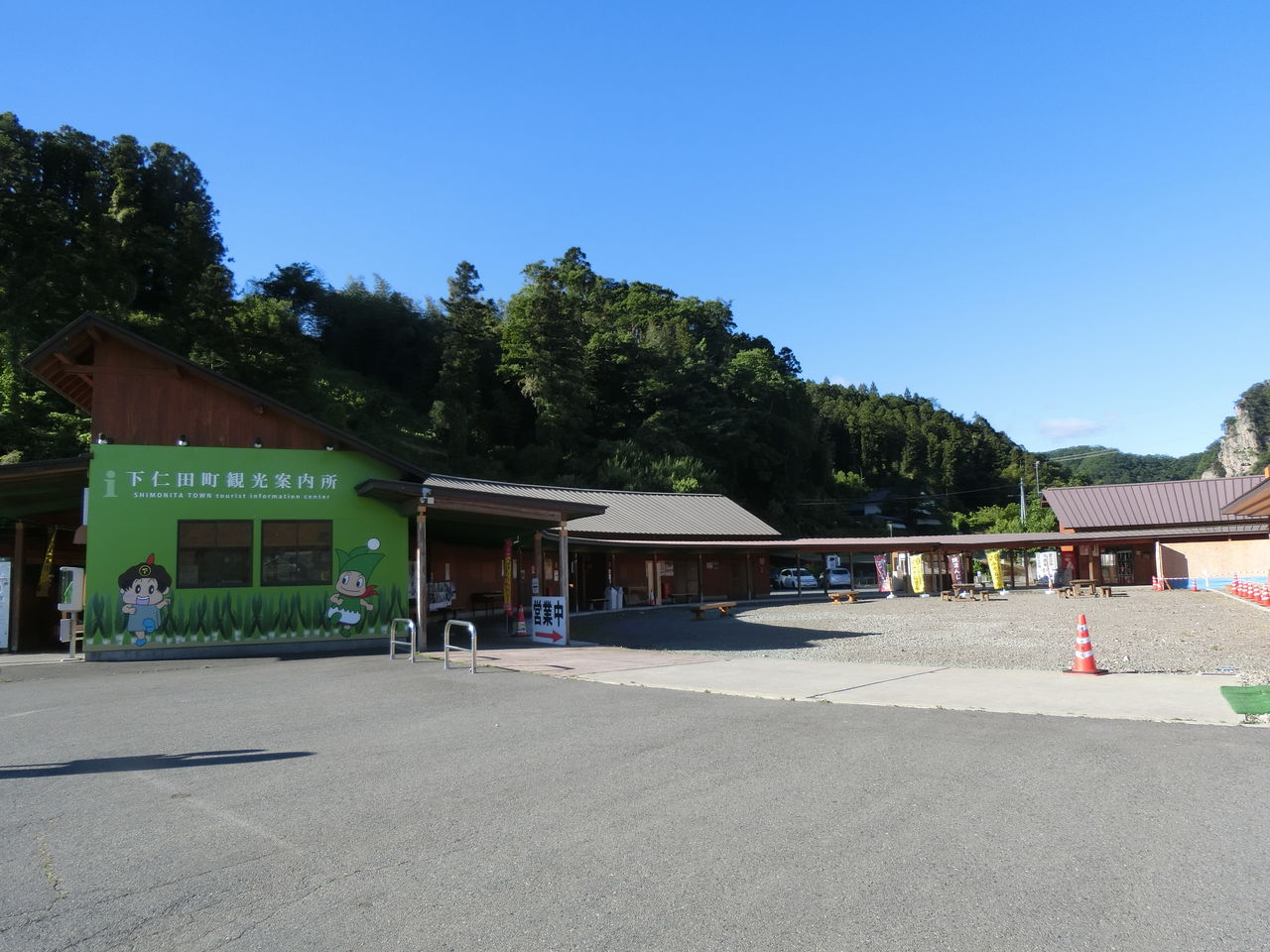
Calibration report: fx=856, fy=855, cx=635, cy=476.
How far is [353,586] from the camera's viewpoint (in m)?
17.3

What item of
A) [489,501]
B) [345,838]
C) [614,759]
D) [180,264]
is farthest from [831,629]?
[180,264]

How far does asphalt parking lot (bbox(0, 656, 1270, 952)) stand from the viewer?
11.5ft

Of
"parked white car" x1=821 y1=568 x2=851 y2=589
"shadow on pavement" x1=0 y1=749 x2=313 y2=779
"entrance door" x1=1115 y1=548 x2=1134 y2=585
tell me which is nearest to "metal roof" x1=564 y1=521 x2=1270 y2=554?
"entrance door" x1=1115 y1=548 x2=1134 y2=585

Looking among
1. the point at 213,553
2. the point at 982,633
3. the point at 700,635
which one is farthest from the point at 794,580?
the point at 213,553

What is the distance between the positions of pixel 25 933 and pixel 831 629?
61.0 ft

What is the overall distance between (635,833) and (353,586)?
13.8 metres

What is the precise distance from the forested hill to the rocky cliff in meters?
50.0

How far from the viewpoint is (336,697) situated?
1003cm

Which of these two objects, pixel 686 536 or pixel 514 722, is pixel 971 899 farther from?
pixel 686 536

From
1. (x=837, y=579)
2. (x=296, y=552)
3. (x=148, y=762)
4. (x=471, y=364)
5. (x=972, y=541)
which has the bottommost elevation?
(x=148, y=762)

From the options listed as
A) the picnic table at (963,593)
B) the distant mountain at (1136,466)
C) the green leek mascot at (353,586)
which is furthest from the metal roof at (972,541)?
the distant mountain at (1136,466)

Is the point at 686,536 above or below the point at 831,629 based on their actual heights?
above

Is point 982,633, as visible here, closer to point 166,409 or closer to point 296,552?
point 296,552

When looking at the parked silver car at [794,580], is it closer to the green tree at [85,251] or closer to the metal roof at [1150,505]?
the metal roof at [1150,505]
